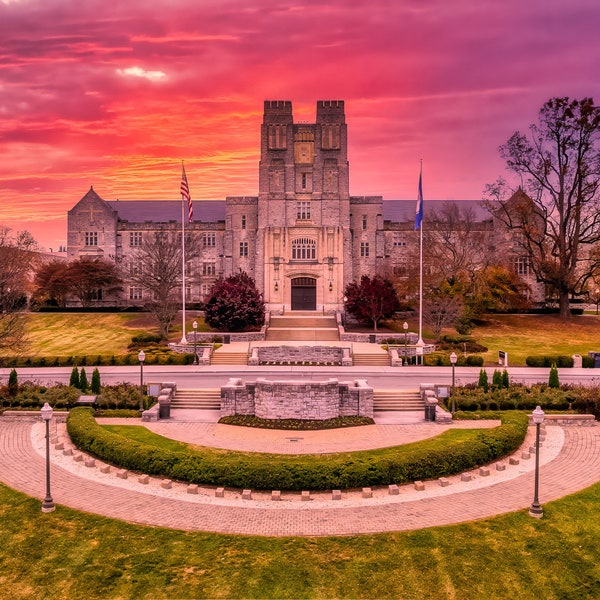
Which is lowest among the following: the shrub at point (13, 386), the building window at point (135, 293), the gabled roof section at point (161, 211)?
the shrub at point (13, 386)

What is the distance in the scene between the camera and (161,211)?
77938mm

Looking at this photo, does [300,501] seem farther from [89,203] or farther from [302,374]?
[89,203]

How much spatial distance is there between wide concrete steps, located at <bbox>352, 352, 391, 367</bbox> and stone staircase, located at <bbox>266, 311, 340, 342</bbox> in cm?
837

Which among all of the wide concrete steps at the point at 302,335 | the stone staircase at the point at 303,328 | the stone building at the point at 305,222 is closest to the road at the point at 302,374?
the wide concrete steps at the point at 302,335

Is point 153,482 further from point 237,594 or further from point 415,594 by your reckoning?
point 415,594

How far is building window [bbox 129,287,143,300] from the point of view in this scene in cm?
7169

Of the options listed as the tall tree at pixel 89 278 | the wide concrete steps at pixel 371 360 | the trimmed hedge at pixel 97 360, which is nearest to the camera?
the trimmed hedge at pixel 97 360

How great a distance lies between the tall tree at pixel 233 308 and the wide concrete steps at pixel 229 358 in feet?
26.1

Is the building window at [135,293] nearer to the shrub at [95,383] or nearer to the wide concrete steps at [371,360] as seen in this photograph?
the wide concrete steps at [371,360]

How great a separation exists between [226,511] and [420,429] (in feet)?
39.6

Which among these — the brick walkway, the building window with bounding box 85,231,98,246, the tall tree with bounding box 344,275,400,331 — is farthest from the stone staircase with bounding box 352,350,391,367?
the building window with bounding box 85,231,98,246

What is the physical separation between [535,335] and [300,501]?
40.8m

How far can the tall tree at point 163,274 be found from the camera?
173 ft

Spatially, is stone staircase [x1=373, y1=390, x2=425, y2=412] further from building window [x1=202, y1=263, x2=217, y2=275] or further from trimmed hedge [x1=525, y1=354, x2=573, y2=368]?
building window [x1=202, y1=263, x2=217, y2=275]
